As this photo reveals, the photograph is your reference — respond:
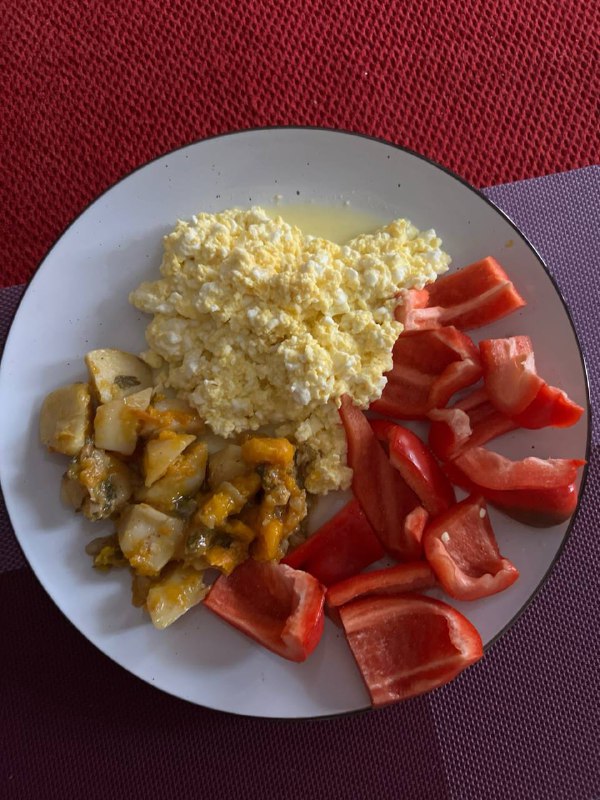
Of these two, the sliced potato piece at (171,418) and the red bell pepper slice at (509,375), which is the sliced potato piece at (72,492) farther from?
the red bell pepper slice at (509,375)

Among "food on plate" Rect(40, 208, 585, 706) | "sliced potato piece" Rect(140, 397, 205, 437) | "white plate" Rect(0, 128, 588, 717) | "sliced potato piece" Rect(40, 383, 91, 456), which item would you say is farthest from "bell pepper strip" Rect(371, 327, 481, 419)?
"sliced potato piece" Rect(40, 383, 91, 456)

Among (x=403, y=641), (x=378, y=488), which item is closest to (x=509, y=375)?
(x=378, y=488)

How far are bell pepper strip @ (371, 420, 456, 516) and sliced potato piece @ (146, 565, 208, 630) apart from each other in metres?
0.50

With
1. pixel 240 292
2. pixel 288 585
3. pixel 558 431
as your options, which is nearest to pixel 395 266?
pixel 240 292

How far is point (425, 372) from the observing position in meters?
1.65

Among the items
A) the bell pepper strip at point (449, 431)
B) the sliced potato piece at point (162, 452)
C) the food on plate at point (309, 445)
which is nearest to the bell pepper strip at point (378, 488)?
the food on plate at point (309, 445)

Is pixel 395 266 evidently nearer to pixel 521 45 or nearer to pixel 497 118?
pixel 497 118

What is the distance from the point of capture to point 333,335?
1544 mm

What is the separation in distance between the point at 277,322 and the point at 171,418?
1.02 ft

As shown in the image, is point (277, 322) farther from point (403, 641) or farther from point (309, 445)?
point (403, 641)

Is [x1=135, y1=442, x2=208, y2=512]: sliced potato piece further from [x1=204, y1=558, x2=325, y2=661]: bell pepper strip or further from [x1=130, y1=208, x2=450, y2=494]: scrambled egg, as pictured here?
[x1=204, y1=558, x2=325, y2=661]: bell pepper strip

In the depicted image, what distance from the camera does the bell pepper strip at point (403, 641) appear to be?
1532 mm

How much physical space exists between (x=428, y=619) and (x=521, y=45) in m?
1.48

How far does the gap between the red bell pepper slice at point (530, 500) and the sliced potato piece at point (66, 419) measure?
806 millimetres
